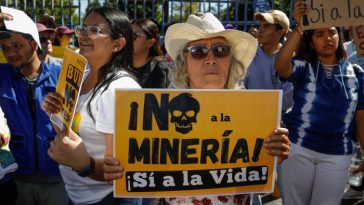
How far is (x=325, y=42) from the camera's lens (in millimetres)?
3492

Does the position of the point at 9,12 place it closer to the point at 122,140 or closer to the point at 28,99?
the point at 28,99

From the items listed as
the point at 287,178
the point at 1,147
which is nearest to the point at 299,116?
the point at 287,178

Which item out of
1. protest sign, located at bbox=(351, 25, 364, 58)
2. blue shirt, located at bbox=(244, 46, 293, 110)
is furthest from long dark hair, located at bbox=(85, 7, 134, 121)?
protest sign, located at bbox=(351, 25, 364, 58)

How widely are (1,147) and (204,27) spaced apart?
4.09 ft

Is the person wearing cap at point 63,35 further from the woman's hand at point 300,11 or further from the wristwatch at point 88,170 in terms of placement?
the wristwatch at point 88,170

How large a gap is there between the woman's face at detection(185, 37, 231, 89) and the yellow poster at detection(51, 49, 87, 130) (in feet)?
1.73

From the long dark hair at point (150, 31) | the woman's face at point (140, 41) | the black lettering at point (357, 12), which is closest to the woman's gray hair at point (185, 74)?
the black lettering at point (357, 12)

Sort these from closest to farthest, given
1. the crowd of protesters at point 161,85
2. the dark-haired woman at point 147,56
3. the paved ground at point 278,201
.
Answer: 1. the crowd of protesters at point 161,85
2. the dark-haired woman at point 147,56
3. the paved ground at point 278,201

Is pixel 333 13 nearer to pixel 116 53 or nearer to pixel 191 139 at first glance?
pixel 116 53

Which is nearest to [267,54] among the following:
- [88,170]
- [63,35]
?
[88,170]

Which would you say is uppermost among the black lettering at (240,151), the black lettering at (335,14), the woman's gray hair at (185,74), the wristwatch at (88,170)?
the black lettering at (335,14)

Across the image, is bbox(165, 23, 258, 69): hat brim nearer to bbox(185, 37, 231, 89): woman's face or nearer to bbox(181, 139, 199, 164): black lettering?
bbox(185, 37, 231, 89): woman's face

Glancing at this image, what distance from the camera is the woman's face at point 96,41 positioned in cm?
238

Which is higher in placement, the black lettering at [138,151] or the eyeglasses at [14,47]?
the eyeglasses at [14,47]
